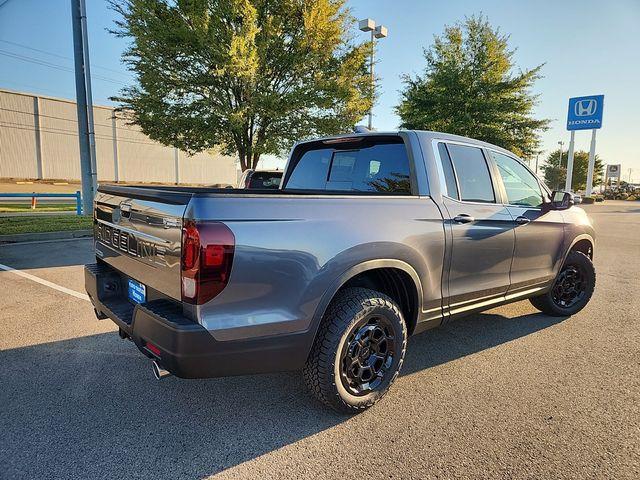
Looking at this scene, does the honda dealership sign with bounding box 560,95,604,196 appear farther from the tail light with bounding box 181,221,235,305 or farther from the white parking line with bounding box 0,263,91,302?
the tail light with bounding box 181,221,235,305

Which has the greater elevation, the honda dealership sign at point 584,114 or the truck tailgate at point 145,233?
the honda dealership sign at point 584,114

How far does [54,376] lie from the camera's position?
3129 mm

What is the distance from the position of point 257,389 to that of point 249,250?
1363mm

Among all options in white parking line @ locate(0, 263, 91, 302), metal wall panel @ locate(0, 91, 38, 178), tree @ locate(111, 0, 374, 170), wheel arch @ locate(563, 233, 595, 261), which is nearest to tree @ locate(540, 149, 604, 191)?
tree @ locate(111, 0, 374, 170)

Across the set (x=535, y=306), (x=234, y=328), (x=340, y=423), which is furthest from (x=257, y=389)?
(x=535, y=306)

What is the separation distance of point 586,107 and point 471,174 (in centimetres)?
2993

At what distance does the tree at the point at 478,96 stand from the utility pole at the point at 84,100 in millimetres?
13500

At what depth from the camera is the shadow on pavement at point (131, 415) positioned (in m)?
2.22

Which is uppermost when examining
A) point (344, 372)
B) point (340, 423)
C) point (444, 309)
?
point (444, 309)

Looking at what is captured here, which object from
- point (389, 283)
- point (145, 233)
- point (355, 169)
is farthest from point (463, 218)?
point (145, 233)

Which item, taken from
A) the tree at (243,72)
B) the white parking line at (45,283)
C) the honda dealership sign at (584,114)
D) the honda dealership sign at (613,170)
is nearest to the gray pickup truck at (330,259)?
the white parking line at (45,283)

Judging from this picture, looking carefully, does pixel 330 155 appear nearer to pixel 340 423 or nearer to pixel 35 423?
pixel 340 423

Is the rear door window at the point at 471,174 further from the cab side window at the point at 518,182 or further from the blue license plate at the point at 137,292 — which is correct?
the blue license plate at the point at 137,292

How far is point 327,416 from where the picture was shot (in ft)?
8.87
